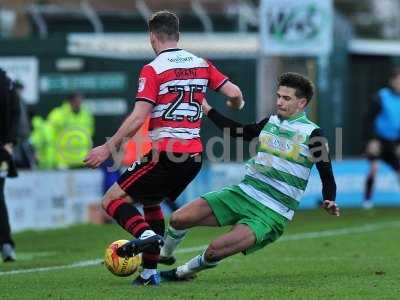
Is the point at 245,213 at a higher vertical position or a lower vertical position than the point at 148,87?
lower

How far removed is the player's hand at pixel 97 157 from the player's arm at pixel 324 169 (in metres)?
1.71

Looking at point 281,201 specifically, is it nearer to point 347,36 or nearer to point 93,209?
point 93,209

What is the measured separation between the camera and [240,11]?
26391 millimetres

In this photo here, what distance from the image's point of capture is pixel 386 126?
19.7 meters

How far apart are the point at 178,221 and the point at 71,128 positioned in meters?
12.1

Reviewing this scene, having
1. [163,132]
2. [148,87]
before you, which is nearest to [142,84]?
[148,87]

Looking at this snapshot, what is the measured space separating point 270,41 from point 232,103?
10580 mm

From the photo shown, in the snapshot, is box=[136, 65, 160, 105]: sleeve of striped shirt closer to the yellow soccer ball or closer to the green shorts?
the green shorts

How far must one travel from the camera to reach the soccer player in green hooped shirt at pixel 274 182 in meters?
9.55

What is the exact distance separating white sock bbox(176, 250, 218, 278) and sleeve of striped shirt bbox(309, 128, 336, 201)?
3.40 ft

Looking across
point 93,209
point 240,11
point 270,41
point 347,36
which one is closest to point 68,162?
point 93,209

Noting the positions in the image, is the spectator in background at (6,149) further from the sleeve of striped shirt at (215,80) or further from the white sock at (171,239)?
the sleeve of striped shirt at (215,80)

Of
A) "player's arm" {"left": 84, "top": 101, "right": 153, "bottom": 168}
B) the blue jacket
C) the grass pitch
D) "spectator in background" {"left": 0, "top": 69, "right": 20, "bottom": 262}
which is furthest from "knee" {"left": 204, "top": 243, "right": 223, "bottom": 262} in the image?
the blue jacket

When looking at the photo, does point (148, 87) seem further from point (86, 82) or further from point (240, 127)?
point (86, 82)
